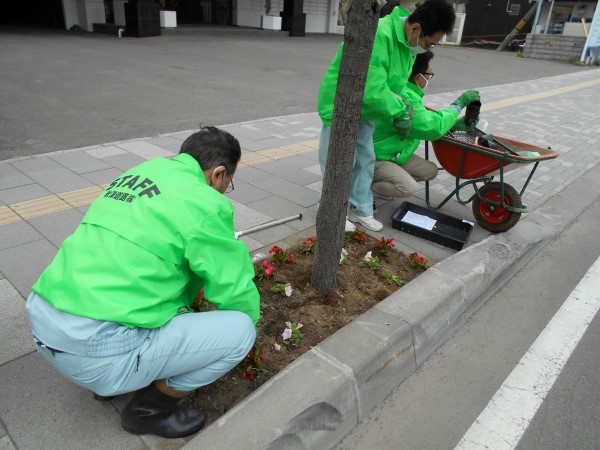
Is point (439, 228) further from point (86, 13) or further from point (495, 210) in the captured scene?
point (86, 13)

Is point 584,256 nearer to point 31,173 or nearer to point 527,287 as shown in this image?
point 527,287

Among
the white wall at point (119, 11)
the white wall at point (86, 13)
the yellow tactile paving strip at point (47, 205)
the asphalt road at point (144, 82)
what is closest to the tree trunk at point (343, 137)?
the yellow tactile paving strip at point (47, 205)

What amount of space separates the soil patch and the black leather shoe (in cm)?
13

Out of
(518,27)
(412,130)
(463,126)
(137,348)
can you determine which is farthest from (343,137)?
(518,27)

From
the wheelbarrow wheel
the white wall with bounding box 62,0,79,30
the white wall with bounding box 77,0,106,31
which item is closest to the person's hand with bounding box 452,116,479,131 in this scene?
the wheelbarrow wheel

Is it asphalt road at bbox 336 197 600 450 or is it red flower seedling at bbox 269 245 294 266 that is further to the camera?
red flower seedling at bbox 269 245 294 266

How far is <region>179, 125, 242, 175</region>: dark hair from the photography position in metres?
1.91

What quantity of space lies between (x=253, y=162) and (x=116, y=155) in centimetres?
153

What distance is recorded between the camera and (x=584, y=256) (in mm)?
3945

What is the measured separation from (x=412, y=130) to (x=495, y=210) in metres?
1.14

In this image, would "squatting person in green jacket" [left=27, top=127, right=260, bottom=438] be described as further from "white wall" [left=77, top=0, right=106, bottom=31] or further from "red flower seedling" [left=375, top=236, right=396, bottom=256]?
"white wall" [left=77, top=0, right=106, bottom=31]

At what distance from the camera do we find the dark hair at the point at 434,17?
3117mm

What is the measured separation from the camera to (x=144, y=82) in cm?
923

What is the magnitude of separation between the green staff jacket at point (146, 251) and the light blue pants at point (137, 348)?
54mm
